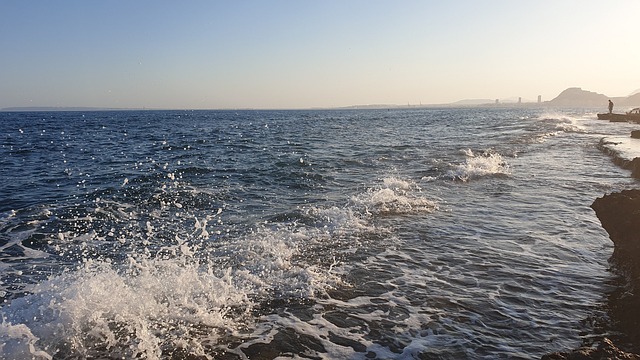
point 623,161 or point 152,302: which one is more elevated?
point 623,161

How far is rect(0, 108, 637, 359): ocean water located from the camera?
228 inches

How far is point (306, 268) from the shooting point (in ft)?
27.5

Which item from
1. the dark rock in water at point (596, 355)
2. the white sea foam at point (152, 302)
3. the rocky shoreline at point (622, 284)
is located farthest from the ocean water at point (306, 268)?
the dark rock in water at point (596, 355)

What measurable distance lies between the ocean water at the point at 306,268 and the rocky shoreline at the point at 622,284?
0.27 m

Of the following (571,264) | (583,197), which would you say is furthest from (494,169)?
(571,264)

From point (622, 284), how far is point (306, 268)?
5.97 metres

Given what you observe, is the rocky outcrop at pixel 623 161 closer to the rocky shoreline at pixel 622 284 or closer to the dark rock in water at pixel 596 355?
the rocky shoreline at pixel 622 284

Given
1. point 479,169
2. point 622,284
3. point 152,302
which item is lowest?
point 152,302

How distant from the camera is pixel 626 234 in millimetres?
7867

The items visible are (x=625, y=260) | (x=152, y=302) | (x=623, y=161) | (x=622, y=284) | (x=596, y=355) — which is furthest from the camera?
(x=623, y=161)

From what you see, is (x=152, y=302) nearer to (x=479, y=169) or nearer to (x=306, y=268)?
(x=306, y=268)

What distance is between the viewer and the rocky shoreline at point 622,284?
469cm

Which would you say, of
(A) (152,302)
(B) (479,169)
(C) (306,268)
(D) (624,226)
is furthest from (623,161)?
(A) (152,302)

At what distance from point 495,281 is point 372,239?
344 cm
